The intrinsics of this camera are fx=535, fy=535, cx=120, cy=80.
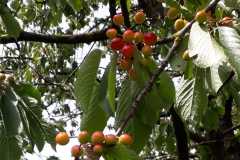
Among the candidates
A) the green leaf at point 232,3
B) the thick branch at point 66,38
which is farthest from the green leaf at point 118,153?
the thick branch at point 66,38

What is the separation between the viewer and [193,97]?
1.61 meters

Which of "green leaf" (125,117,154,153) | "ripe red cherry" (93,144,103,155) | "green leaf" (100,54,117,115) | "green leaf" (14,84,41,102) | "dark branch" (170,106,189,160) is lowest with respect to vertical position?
"dark branch" (170,106,189,160)

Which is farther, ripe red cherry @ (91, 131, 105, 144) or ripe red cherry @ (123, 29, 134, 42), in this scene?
ripe red cherry @ (123, 29, 134, 42)

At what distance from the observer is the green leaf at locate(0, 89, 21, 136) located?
1857 millimetres

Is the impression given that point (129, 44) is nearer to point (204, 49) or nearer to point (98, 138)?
point (204, 49)

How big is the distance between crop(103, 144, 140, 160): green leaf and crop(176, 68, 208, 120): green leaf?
19.4 inches

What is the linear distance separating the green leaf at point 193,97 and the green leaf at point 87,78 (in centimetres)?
30

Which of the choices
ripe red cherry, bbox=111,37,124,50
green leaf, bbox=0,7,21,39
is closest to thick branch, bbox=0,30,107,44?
green leaf, bbox=0,7,21,39

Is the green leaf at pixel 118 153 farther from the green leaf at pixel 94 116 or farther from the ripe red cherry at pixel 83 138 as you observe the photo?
the green leaf at pixel 94 116

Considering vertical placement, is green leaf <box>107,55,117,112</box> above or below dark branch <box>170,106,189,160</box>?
above

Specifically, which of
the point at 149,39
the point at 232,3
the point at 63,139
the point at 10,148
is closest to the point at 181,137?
the point at 10,148

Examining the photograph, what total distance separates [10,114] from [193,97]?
2.23ft

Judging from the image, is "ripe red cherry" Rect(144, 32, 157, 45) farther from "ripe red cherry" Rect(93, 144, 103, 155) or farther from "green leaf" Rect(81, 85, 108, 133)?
"ripe red cherry" Rect(93, 144, 103, 155)

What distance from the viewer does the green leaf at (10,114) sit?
1857 mm
